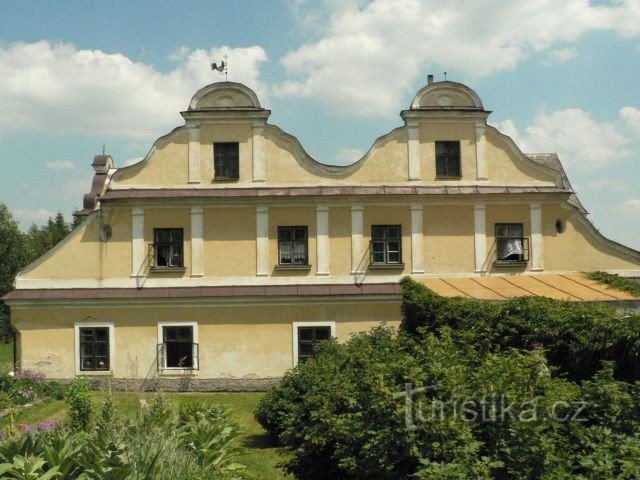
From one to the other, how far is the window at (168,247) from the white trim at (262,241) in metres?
2.36

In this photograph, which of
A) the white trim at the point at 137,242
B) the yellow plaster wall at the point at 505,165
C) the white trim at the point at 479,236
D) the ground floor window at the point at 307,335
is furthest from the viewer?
the yellow plaster wall at the point at 505,165

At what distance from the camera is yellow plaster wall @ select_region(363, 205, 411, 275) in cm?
2011

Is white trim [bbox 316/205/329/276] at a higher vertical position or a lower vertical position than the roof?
lower

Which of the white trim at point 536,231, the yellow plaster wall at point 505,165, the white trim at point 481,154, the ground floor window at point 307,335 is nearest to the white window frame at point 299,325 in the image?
the ground floor window at point 307,335

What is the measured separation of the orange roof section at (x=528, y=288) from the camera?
1720 centimetres

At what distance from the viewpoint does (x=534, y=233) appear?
2044cm

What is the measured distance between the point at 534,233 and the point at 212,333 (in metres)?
10.5

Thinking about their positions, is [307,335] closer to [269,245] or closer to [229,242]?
[269,245]

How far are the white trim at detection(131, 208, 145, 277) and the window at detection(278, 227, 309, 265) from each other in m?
4.21

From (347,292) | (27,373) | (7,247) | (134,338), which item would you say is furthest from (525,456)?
(7,247)

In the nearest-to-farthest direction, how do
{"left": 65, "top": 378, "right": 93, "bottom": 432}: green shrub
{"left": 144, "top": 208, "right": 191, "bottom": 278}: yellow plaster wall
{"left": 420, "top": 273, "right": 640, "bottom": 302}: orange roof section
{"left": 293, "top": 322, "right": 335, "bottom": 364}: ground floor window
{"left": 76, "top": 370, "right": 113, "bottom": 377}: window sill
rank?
{"left": 65, "top": 378, "right": 93, "bottom": 432}: green shrub → {"left": 420, "top": 273, "right": 640, "bottom": 302}: orange roof section → {"left": 76, "top": 370, "right": 113, "bottom": 377}: window sill → {"left": 293, "top": 322, "right": 335, "bottom": 364}: ground floor window → {"left": 144, "top": 208, "right": 191, "bottom": 278}: yellow plaster wall

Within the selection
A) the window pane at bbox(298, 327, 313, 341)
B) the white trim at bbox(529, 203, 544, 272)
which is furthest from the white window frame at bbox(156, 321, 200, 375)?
the white trim at bbox(529, 203, 544, 272)

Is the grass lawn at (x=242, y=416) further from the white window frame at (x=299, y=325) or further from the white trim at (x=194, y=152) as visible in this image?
the white trim at (x=194, y=152)

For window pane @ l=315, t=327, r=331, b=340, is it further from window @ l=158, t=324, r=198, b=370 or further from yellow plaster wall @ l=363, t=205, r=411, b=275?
window @ l=158, t=324, r=198, b=370
